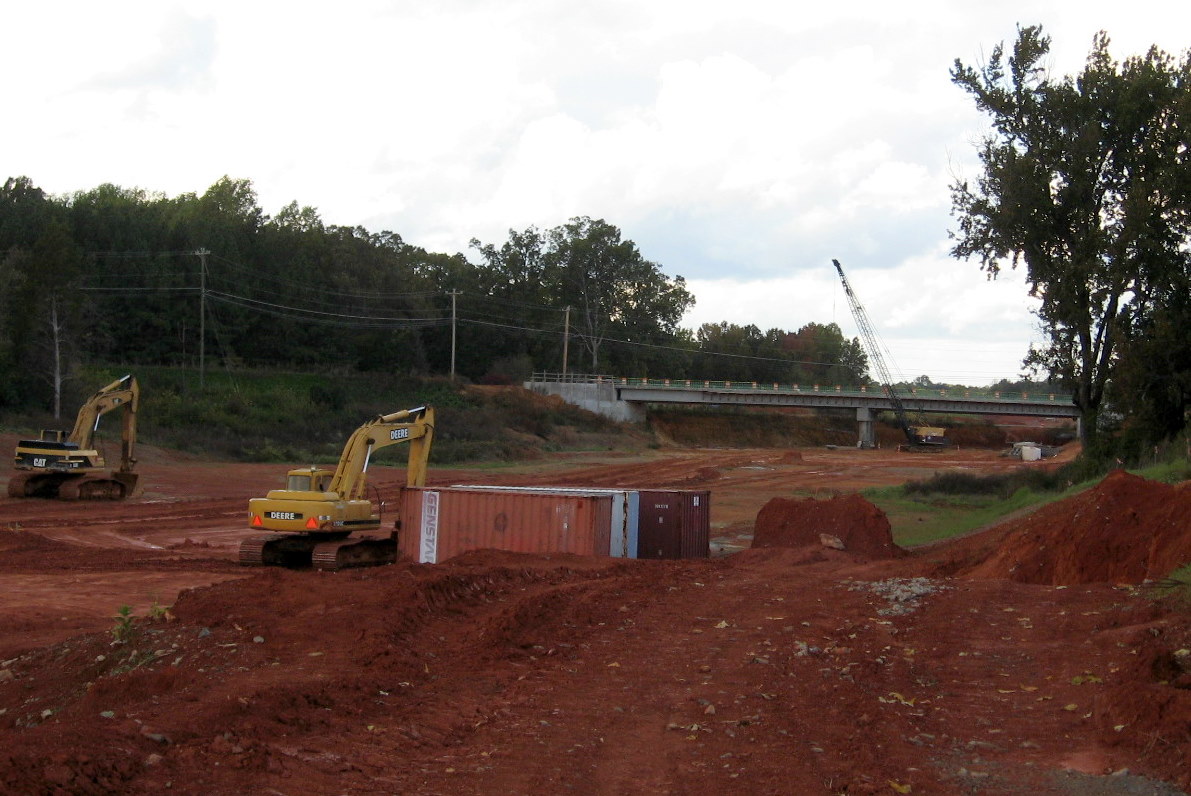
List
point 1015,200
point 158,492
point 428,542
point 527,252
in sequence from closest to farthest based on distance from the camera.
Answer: point 428,542
point 1015,200
point 158,492
point 527,252

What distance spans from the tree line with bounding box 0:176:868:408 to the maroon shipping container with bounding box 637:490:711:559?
37801 mm

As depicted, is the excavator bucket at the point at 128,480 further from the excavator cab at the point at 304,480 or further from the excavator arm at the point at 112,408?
the excavator cab at the point at 304,480

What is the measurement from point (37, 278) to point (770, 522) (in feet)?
147

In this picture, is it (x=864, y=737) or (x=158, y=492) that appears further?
(x=158, y=492)

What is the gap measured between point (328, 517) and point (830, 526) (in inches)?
425

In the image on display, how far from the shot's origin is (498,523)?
21.8m

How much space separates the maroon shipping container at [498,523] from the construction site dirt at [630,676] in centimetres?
119

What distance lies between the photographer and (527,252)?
12256 cm

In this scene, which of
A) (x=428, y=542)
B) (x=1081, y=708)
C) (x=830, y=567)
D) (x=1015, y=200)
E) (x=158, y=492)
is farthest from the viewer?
(x=158, y=492)

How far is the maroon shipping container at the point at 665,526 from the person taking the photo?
23703 millimetres

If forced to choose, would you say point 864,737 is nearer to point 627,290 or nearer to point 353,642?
point 353,642

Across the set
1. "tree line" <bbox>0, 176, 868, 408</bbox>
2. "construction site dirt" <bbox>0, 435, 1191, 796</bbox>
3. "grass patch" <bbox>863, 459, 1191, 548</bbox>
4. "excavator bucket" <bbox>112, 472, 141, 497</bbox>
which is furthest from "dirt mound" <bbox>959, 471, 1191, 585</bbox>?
"tree line" <bbox>0, 176, 868, 408</bbox>

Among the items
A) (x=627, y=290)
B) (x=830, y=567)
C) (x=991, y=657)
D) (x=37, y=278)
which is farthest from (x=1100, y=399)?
(x=627, y=290)

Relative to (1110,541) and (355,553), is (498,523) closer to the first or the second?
(355,553)
